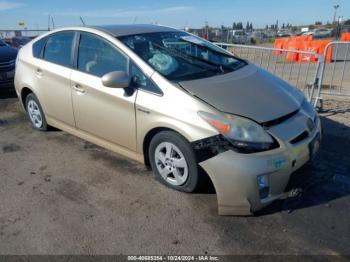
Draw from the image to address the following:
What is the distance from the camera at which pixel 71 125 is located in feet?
14.6

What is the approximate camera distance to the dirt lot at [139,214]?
2.72 m

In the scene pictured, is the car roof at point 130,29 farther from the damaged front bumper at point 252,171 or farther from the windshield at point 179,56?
the damaged front bumper at point 252,171

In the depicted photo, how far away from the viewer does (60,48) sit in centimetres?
445

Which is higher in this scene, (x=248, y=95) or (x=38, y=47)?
(x=38, y=47)

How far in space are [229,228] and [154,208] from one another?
752 mm

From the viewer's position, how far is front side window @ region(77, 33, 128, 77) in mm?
3682

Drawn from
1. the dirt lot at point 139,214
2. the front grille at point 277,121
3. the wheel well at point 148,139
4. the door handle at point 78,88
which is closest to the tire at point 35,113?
the dirt lot at point 139,214

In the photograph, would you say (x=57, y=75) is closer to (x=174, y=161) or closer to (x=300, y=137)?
(x=174, y=161)

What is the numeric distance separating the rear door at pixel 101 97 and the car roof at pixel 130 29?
160 millimetres

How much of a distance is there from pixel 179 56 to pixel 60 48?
1.73 m

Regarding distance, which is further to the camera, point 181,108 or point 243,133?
point 181,108

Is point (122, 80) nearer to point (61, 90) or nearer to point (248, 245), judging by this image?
point (61, 90)

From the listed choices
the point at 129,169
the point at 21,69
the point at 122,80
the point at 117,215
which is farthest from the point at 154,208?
the point at 21,69

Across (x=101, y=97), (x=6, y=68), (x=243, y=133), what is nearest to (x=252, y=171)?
(x=243, y=133)
